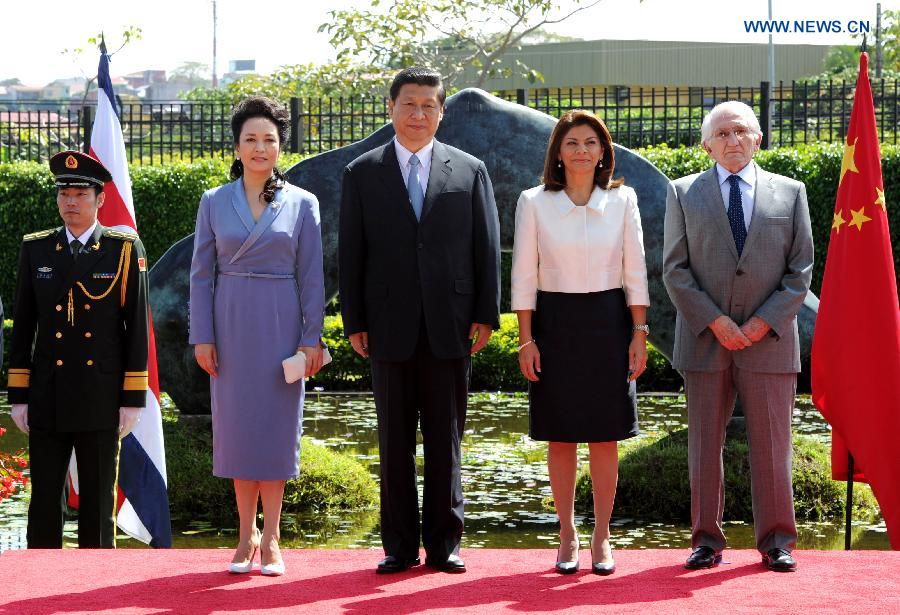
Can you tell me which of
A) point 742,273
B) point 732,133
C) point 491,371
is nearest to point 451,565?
point 742,273

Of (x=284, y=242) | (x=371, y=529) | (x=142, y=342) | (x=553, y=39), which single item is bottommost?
(x=371, y=529)

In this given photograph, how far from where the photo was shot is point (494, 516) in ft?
21.6

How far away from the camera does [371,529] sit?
20.7 feet

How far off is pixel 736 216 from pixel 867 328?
41.1 inches

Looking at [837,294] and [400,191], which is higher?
[400,191]

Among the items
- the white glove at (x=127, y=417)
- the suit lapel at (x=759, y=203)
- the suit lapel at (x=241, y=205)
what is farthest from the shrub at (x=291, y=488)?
the suit lapel at (x=759, y=203)

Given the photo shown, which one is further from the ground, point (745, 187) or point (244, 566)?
point (745, 187)

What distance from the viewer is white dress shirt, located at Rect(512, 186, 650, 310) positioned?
4129 mm

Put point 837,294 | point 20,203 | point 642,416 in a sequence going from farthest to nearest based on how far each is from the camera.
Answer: point 20,203 → point 642,416 → point 837,294

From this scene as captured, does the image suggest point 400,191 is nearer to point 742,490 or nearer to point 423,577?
point 423,577

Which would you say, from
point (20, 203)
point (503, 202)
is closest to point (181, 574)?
point (503, 202)

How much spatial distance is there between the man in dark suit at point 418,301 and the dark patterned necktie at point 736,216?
81 centimetres

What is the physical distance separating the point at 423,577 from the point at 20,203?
32.2 feet

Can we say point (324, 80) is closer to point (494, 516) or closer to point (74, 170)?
point (494, 516)
